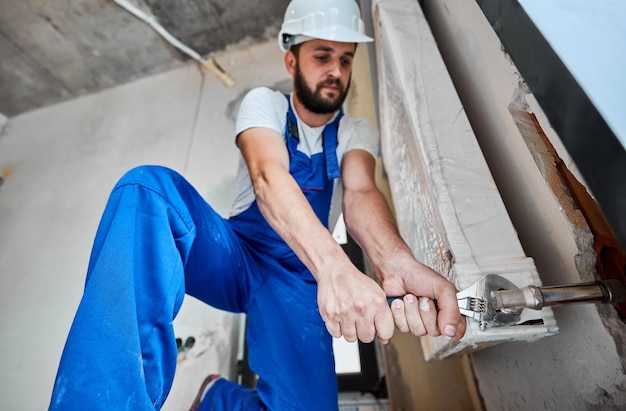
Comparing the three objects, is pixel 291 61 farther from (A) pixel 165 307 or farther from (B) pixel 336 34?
(A) pixel 165 307

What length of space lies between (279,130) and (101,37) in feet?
5.89

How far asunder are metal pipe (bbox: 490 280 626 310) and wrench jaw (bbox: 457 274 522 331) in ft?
0.16

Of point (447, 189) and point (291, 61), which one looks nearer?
point (447, 189)

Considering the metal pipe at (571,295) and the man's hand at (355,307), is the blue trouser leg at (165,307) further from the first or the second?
the metal pipe at (571,295)

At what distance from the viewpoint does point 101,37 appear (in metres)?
1.96

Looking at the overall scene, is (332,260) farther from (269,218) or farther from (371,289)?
(269,218)

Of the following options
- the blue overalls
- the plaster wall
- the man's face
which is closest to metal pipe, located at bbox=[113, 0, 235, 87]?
the man's face

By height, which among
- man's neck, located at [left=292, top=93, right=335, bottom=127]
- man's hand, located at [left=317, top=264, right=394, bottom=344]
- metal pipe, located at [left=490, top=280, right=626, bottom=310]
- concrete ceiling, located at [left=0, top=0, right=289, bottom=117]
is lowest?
metal pipe, located at [left=490, top=280, right=626, bottom=310]

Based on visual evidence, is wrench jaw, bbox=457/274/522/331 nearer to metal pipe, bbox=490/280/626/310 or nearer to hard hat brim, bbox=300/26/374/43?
metal pipe, bbox=490/280/626/310

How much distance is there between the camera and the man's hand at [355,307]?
1.66ft

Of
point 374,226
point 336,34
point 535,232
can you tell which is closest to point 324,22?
point 336,34

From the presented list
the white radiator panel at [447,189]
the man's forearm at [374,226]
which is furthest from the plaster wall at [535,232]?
the man's forearm at [374,226]

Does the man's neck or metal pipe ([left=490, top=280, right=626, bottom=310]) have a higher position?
the man's neck

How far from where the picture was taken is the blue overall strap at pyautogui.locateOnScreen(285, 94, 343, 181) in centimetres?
100
